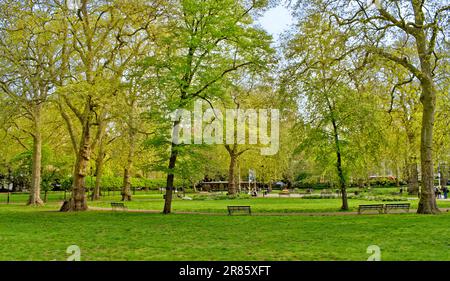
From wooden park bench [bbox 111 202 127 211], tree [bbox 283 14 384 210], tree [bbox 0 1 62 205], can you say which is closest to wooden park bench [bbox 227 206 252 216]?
tree [bbox 283 14 384 210]

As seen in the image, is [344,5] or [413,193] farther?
[413,193]

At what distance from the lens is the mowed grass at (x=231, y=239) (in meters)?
10.8

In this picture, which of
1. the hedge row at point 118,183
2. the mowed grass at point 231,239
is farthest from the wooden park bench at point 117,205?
the hedge row at point 118,183

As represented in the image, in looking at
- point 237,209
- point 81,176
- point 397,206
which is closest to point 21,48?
point 81,176

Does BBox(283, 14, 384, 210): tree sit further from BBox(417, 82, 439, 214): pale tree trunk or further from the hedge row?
the hedge row

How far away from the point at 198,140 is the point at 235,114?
20.6m

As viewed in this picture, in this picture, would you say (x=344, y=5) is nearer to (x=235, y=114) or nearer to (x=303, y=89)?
(x=303, y=89)

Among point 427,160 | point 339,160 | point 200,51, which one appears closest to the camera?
point 427,160

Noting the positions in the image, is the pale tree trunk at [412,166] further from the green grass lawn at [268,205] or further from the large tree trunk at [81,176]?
the large tree trunk at [81,176]

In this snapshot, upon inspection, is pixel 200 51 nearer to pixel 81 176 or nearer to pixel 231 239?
pixel 81 176

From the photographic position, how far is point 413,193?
1770 inches

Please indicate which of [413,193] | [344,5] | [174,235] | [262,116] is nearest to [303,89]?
[344,5]

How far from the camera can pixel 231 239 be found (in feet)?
45.0
